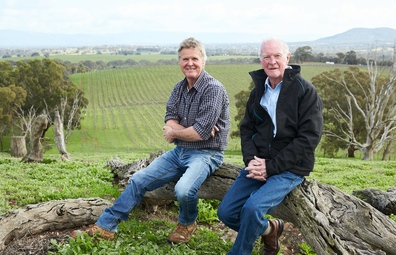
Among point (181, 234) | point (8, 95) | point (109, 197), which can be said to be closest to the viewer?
point (181, 234)

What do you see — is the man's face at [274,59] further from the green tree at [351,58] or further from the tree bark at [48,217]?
the green tree at [351,58]

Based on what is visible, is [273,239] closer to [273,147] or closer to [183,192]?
[273,147]

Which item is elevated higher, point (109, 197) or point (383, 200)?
point (383, 200)

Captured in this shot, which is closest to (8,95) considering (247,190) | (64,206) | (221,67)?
(64,206)

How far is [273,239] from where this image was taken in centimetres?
378

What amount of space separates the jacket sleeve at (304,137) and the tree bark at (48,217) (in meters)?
2.85

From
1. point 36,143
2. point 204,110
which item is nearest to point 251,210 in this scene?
point 204,110

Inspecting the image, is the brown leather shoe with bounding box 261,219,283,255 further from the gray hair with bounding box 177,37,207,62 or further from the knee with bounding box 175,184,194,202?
the gray hair with bounding box 177,37,207,62

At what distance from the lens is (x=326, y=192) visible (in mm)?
3738

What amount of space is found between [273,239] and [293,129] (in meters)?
1.47

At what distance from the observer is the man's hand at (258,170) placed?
3529 mm

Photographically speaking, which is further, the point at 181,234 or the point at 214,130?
the point at 214,130

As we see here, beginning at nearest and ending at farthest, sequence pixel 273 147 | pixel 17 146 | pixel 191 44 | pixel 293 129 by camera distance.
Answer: pixel 293 129 < pixel 273 147 < pixel 191 44 < pixel 17 146

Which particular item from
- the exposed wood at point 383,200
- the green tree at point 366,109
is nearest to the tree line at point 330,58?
the green tree at point 366,109
